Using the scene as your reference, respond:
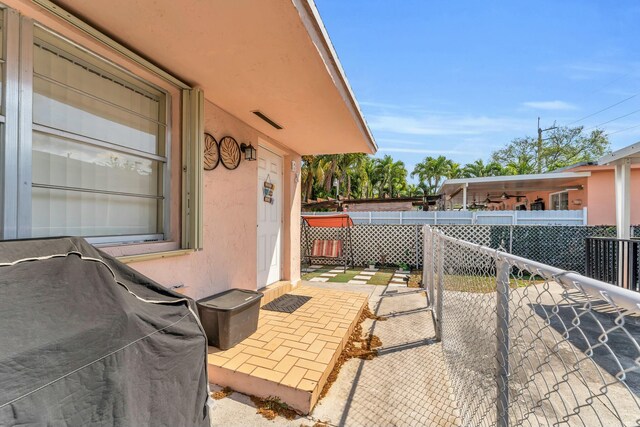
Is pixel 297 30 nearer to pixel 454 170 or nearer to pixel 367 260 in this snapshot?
pixel 367 260

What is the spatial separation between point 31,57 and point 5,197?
2.86ft

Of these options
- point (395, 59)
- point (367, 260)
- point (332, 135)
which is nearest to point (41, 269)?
point (332, 135)

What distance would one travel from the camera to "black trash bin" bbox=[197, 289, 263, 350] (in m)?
2.66

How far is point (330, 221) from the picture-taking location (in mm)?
8281

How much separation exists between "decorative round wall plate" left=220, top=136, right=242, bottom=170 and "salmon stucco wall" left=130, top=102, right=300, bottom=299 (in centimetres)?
6

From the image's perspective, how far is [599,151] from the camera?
24141 millimetres

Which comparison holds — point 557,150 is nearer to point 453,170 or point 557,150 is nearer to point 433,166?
point 453,170

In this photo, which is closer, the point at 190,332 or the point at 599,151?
the point at 190,332

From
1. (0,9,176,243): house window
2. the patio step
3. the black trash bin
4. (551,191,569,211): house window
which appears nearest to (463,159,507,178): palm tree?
(551,191,569,211): house window

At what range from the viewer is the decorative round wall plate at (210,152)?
3.04 m

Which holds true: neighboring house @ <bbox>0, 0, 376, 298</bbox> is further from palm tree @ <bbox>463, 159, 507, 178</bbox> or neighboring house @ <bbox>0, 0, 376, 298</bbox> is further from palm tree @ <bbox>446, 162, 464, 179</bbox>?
palm tree @ <bbox>446, 162, 464, 179</bbox>

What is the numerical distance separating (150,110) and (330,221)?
19.9ft

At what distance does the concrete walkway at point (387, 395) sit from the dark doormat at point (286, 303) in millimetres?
1220

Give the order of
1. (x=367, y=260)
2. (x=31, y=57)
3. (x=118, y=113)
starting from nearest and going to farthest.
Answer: (x=31, y=57) → (x=118, y=113) → (x=367, y=260)
